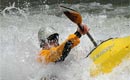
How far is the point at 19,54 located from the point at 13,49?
336 mm

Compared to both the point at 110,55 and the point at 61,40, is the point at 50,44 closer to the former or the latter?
the point at 110,55

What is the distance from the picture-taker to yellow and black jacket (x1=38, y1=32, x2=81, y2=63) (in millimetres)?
4562

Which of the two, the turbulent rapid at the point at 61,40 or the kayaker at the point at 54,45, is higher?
the kayaker at the point at 54,45

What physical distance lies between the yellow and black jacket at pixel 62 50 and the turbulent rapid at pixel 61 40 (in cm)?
13

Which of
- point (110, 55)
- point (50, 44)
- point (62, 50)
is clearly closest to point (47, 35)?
point (50, 44)

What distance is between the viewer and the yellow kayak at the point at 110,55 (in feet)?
14.3

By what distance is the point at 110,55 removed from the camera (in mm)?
4438

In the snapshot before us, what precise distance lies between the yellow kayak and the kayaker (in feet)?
0.99

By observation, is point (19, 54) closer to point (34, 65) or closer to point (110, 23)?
point (34, 65)

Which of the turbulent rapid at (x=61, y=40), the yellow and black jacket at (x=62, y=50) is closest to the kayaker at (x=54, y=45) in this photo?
the yellow and black jacket at (x=62, y=50)

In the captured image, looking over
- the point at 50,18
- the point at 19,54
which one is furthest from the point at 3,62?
the point at 50,18

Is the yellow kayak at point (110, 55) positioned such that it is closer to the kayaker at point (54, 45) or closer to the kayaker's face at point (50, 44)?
the kayaker at point (54, 45)

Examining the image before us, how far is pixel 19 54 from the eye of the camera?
5809 mm

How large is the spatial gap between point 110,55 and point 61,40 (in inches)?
99.9
